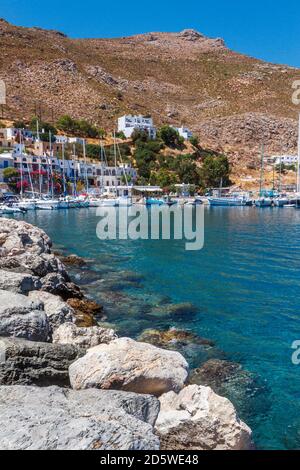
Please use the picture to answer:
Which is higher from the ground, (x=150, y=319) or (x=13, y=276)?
(x=13, y=276)

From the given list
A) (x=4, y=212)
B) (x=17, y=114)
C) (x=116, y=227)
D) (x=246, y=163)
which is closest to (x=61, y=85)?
(x=17, y=114)

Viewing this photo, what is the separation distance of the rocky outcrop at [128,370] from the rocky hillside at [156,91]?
396 feet

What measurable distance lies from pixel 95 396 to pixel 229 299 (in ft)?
42.2

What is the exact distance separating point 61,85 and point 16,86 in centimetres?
1435

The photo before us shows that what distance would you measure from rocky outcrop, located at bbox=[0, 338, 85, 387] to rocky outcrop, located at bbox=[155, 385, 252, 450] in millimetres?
1954

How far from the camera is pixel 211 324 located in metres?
15.0

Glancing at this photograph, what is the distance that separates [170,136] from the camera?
Answer: 12244 centimetres

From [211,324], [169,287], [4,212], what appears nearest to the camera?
[211,324]

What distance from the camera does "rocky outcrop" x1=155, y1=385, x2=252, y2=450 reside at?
21.6 feet

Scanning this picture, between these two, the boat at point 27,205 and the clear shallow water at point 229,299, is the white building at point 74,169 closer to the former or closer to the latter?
the boat at point 27,205

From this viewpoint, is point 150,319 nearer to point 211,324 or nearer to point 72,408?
point 211,324

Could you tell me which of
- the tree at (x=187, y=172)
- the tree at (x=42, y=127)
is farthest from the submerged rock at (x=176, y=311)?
the tree at (x=42, y=127)

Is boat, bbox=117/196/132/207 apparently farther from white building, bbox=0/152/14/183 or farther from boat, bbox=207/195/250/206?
white building, bbox=0/152/14/183

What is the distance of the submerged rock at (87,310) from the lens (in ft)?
44.6
